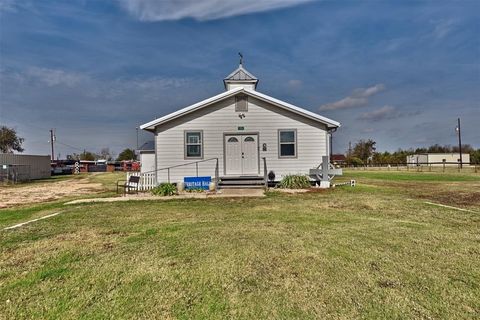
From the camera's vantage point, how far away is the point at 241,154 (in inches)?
584

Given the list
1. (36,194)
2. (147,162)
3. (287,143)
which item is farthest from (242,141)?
(36,194)

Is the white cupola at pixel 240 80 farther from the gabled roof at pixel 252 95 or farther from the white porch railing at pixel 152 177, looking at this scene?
the white porch railing at pixel 152 177

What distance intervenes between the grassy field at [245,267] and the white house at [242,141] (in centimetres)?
723

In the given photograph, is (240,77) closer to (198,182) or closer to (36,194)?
(198,182)

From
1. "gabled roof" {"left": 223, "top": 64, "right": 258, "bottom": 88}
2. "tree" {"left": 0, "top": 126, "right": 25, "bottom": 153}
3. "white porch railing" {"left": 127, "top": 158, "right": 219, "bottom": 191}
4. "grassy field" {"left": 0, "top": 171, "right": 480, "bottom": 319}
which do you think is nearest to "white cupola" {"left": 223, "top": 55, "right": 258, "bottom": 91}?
"gabled roof" {"left": 223, "top": 64, "right": 258, "bottom": 88}

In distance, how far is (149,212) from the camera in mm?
8469

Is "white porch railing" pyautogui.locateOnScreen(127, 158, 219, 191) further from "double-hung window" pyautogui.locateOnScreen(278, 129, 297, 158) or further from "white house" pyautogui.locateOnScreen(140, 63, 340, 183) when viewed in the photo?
"double-hung window" pyautogui.locateOnScreen(278, 129, 297, 158)

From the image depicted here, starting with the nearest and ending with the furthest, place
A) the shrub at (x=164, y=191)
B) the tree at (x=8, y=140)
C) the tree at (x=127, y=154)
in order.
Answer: the shrub at (x=164, y=191)
the tree at (x=8, y=140)
the tree at (x=127, y=154)

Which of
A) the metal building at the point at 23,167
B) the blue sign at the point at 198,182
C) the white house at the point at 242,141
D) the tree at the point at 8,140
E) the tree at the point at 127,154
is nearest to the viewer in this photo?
the blue sign at the point at 198,182

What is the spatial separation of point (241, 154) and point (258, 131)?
1388 mm

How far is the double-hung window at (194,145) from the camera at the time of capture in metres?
14.7

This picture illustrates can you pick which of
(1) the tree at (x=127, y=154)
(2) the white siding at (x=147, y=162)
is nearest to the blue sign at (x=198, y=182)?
(2) the white siding at (x=147, y=162)

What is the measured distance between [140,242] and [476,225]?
267 inches

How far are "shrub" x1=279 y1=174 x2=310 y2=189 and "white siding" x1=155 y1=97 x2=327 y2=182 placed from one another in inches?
25.6
